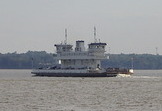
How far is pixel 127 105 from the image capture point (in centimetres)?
7800

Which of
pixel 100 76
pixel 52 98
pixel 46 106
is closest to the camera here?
pixel 46 106

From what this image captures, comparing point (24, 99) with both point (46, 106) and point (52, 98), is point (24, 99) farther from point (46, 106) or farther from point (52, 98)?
point (46, 106)

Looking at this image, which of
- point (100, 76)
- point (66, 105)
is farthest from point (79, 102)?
point (100, 76)

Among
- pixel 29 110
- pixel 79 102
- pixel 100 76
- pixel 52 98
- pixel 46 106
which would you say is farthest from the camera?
pixel 100 76

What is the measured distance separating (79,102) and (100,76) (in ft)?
358

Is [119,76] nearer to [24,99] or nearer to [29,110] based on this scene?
[24,99]

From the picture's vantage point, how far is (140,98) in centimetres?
9006

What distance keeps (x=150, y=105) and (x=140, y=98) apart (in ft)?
39.2

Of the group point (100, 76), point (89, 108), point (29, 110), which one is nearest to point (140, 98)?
point (89, 108)

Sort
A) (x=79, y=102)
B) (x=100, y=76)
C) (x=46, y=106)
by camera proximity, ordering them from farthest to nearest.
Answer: (x=100, y=76)
(x=79, y=102)
(x=46, y=106)

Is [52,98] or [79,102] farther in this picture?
[52,98]

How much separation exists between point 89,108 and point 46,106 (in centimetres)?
536

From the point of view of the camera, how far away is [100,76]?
625 ft

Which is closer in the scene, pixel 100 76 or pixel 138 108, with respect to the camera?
pixel 138 108
